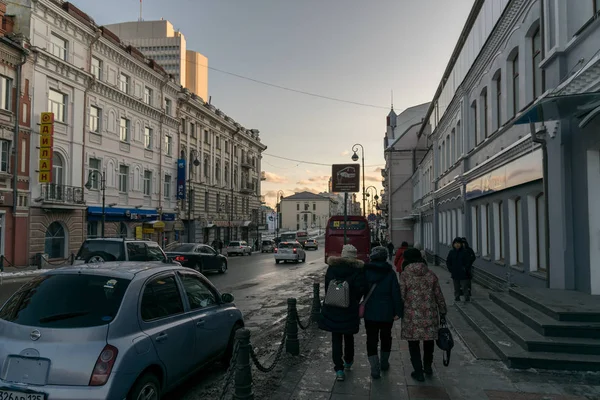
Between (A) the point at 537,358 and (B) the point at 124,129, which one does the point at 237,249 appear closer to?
(B) the point at 124,129

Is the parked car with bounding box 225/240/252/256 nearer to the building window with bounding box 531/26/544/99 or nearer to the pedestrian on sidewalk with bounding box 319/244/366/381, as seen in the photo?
the building window with bounding box 531/26/544/99

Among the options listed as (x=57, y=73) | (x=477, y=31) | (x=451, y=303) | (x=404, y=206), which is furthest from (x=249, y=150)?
(x=451, y=303)

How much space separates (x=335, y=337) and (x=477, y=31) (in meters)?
14.2

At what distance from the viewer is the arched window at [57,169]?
1022 inches

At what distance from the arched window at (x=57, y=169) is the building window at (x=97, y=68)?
6.51 meters

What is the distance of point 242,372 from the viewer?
4633mm

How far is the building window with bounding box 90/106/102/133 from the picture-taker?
96.5 ft

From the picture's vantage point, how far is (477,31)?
1590 centimetres

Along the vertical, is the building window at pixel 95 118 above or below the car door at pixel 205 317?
above

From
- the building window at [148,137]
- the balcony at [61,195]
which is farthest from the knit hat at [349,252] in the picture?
the building window at [148,137]

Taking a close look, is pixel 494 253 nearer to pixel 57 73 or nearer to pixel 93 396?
pixel 93 396

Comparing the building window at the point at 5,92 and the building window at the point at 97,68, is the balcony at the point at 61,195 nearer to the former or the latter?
the building window at the point at 5,92

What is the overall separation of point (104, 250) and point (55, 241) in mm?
14509

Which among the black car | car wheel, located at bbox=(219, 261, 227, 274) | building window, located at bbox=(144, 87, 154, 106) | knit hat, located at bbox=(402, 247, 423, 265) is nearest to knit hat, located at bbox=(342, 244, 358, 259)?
knit hat, located at bbox=(402, 247, 423, 265)
